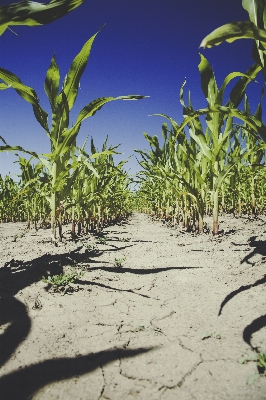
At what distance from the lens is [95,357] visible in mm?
833

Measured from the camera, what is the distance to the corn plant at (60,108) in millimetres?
1691

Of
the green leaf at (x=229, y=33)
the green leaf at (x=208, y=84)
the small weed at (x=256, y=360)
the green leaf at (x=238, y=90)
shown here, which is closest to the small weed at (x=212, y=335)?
the small weed at (x=256, y=360)

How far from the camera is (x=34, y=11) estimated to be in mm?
891

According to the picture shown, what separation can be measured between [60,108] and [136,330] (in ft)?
5.57

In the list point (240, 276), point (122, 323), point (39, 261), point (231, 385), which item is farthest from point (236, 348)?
point (39, 261)

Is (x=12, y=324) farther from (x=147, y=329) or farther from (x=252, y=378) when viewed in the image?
(x=252, y=378)

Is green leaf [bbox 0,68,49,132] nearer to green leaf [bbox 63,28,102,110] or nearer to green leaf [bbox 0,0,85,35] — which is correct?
green leaf [bbox 63,28,102,110]

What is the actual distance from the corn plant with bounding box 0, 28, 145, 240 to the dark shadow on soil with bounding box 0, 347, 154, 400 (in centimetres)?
134

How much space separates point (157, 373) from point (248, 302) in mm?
557

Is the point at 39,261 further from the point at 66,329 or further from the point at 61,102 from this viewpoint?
the point at 61,102

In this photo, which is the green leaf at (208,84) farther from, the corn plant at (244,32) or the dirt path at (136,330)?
the dirt path at (136,330)

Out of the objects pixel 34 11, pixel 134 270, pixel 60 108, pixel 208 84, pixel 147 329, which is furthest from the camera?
pixel 208 84

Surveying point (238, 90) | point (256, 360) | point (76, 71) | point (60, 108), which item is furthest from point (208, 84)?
point (256, 360)

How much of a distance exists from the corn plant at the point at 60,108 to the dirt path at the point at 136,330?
789mm
